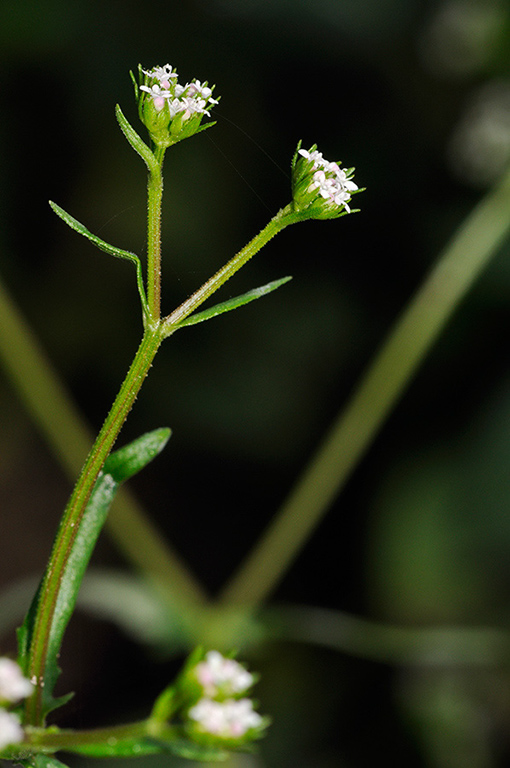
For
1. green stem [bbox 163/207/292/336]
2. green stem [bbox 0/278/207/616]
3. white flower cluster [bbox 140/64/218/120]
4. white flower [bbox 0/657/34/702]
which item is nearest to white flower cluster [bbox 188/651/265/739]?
white flower [bbox 0/657/34/702]

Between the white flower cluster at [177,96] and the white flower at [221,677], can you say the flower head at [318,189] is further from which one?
the white flower at [221,677]

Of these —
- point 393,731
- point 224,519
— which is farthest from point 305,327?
point 393,731

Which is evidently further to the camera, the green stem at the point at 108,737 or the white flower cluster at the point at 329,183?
the white flower cluster at the point at 329,183

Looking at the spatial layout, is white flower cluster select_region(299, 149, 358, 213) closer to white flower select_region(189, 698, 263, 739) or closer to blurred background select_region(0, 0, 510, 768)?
white flower select_region(189, 698, 263, 739)

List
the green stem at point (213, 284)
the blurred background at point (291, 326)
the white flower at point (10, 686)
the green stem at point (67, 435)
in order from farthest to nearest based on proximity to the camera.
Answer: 1. the blurred background at point (291, 326)
2. the green stem at point (67, 435)
3. the green stem at point (213, 284)
4. the white flower at point (10, 686)

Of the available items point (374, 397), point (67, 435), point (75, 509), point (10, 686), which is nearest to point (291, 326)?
point (374, 397)

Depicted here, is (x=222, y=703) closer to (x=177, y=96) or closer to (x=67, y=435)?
(x=177, y=96)

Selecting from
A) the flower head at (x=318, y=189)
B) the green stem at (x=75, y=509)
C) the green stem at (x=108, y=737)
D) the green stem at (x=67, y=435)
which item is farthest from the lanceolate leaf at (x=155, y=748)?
the green stem at (x=67, y=435)
